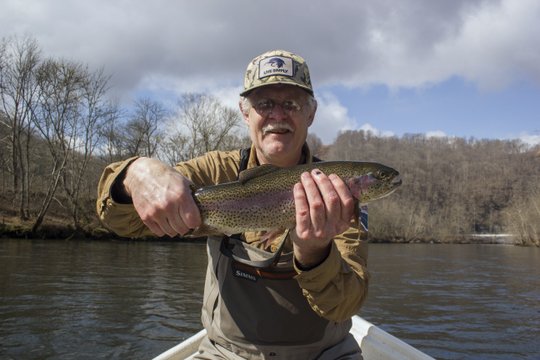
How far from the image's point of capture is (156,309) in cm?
1204

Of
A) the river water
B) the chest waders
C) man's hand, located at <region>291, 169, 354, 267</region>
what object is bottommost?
the river water

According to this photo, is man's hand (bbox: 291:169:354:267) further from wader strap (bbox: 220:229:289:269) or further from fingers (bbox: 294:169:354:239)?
wader strap (bbox: 220:229:289:269)

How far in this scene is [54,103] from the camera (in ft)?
126

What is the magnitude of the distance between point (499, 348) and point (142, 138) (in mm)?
44673

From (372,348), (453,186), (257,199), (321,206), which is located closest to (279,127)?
(257,199)

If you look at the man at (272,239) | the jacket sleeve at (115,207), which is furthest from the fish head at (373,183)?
the jacket sleeve at (115,207)

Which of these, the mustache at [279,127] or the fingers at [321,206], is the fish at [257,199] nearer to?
the fingers at [321,206]

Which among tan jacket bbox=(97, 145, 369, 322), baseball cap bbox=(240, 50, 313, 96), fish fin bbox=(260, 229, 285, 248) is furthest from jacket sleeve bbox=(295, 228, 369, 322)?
baseball cap bbox=(240, 50, 313, 96)

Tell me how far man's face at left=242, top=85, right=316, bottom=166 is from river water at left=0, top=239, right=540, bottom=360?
6.46 m

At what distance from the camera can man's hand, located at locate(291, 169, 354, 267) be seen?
102 inches

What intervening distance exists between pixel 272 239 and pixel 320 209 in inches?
24.8

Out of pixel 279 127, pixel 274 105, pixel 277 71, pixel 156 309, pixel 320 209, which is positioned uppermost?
pixel 277 71

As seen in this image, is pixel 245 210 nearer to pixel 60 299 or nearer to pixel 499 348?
pixel 499 348

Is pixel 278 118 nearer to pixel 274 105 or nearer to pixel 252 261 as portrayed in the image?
pixel 274 105
